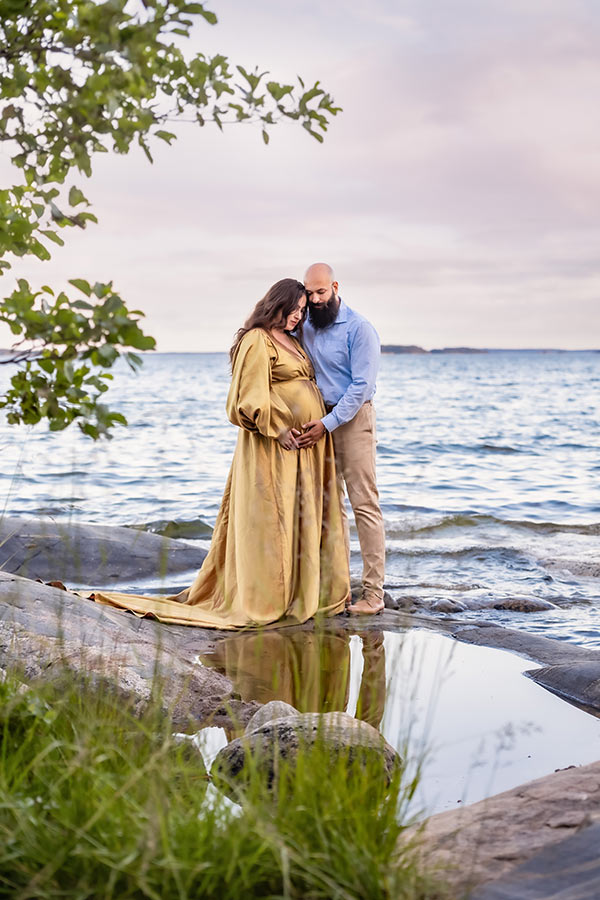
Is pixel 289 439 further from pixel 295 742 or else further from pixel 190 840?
pixel 190 840

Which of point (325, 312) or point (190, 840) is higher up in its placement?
point (325, 312)

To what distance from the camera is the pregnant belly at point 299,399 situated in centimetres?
642

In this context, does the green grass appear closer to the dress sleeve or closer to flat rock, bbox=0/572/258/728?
flat rock, bbox=0/572/258/728

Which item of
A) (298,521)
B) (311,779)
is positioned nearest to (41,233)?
(311,779)

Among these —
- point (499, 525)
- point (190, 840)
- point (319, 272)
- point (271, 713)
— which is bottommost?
point (499, 525)

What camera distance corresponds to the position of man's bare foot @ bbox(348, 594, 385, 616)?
6670mm

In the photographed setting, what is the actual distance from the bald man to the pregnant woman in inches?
4.7

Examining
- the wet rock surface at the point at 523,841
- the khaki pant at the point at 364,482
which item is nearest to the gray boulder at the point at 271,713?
the wet rock surface at the point at 523,841

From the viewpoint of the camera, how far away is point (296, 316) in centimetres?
630

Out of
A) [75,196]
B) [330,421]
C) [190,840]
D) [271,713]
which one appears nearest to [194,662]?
[271,713]

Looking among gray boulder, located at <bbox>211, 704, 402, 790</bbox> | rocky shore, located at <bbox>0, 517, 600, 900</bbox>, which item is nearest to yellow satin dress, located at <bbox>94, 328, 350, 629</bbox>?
rocky shore, located at <bbox>0, 517, 600, 900</bbox>

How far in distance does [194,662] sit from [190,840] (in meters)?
3.09

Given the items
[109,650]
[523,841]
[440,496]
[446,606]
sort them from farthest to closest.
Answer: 1. [440,496]
2. [446,606]
3. [109,650]
4. [523,841]

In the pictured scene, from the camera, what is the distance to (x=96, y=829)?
2.18 metres
